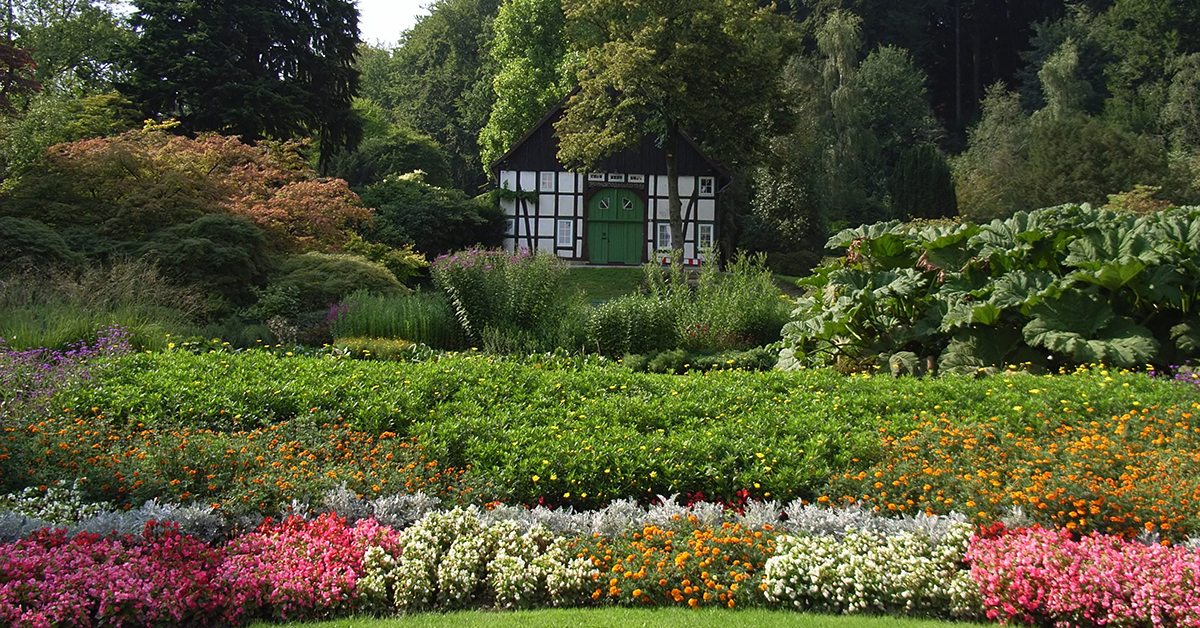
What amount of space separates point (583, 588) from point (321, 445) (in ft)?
7.62

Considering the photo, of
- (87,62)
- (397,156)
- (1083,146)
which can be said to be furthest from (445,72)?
(1083,146)

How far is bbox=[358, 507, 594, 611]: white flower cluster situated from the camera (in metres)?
4.47

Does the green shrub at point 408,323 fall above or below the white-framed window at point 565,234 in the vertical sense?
below

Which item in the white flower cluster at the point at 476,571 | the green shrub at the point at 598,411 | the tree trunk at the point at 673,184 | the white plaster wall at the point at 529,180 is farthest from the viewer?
the white plaster wall at the point at 529,180

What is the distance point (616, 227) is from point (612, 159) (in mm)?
2062

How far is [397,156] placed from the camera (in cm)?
3562

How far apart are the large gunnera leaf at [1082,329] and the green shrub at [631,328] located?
5038 mm

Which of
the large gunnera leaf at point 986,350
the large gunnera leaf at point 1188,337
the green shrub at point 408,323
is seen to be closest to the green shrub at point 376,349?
the green shrub at point 408,323

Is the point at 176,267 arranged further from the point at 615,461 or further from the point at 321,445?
the point at 615,461

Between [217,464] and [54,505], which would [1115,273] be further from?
A: [54,505]

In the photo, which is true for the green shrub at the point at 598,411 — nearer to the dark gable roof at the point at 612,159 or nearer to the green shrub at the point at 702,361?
the green shrub at the point at 702,361

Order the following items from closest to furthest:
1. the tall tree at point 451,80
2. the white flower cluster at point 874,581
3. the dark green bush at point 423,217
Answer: the white flower cluster at point 874,581 → the dark green bush at point 423,217 → the tall tree at point 451,80

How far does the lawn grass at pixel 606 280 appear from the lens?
923 inches

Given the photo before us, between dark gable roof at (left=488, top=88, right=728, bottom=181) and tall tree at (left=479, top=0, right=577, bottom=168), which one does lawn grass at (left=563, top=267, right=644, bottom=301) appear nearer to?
dark gable roof at (left=488, top=88, right=728, bottom=181)
